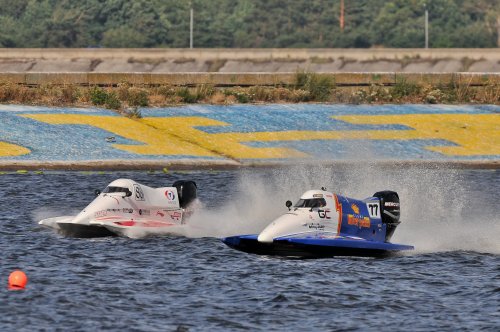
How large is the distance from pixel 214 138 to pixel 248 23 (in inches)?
4842

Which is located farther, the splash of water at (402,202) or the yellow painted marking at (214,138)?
the yellow painted marking at (214,138)

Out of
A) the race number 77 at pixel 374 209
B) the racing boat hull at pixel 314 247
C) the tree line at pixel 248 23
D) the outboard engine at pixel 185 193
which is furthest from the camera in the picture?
the tree line at pixel 248 23

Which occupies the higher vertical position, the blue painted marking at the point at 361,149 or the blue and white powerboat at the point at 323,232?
the blue and white powerboat at the point at 323,232

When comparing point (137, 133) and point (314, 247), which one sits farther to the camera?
point (137, 133)

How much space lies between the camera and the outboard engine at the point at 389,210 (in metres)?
31.3

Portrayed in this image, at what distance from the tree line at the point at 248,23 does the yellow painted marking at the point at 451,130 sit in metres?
98.5

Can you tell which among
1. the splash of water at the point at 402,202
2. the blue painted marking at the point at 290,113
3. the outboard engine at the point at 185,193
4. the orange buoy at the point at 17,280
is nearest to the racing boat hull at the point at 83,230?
the outboard engine at the point at 185,193

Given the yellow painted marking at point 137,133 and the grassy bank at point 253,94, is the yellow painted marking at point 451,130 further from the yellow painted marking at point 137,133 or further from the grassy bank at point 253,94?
the yellow painted marking at point 137,133

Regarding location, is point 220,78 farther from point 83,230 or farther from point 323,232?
point 323,232

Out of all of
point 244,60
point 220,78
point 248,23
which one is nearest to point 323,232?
point 220,78

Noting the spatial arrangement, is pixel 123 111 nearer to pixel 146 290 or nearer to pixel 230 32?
pixel 146 290

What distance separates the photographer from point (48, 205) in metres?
39.2

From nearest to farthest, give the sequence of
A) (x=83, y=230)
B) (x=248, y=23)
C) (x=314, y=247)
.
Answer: (x=314, y=247)
(x=83, y=230)
(x=248, y=23)

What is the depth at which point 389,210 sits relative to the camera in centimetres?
3131
